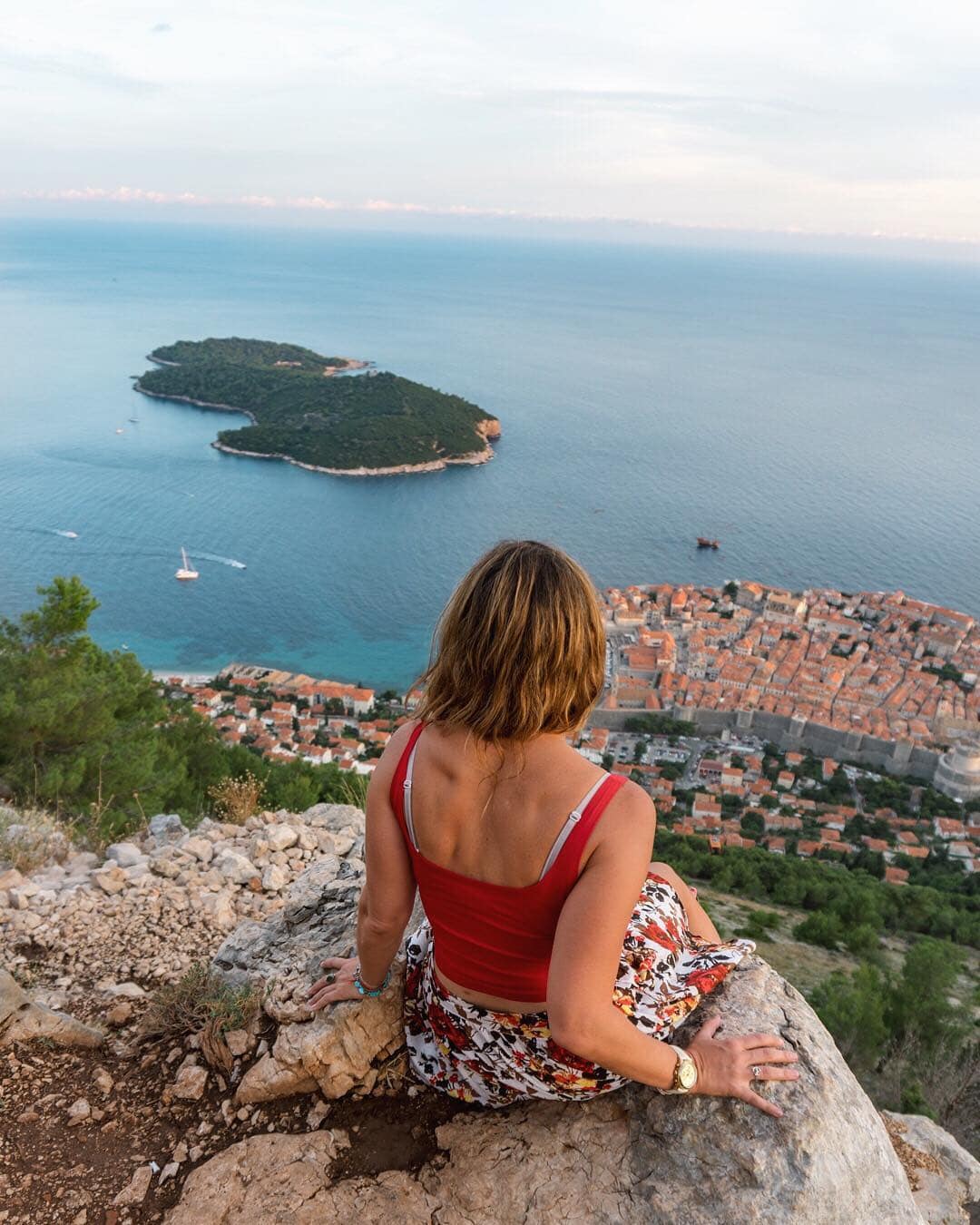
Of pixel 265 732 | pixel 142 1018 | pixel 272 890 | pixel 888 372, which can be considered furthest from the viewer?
pixel 888 372

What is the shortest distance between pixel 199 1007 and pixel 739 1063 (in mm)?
1436

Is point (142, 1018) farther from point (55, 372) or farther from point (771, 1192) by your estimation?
point (55, 372)

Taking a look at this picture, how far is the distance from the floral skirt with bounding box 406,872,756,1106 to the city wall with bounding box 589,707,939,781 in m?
23.7

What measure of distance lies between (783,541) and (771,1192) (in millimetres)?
43851

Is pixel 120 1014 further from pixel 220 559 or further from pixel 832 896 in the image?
pixel 220 559

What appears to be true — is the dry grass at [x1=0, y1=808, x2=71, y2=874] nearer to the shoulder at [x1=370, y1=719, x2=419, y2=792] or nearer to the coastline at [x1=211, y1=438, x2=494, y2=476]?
the shoulder at [x1=370, y1=719, x2=419, y2=792]

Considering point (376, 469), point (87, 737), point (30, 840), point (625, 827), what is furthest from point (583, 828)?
point (376, 469)

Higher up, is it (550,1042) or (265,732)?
(550,1042)

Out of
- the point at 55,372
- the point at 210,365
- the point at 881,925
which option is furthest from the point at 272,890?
the point at 55,372

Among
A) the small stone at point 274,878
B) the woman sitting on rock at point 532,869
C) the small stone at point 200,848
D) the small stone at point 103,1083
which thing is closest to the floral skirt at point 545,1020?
the woman sitting on rock at point 532,869

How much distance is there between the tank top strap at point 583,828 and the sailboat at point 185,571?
113 ft

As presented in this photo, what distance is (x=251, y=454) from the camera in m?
48.9

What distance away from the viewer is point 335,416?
170 feet

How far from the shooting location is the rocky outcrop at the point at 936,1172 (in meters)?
2.42
